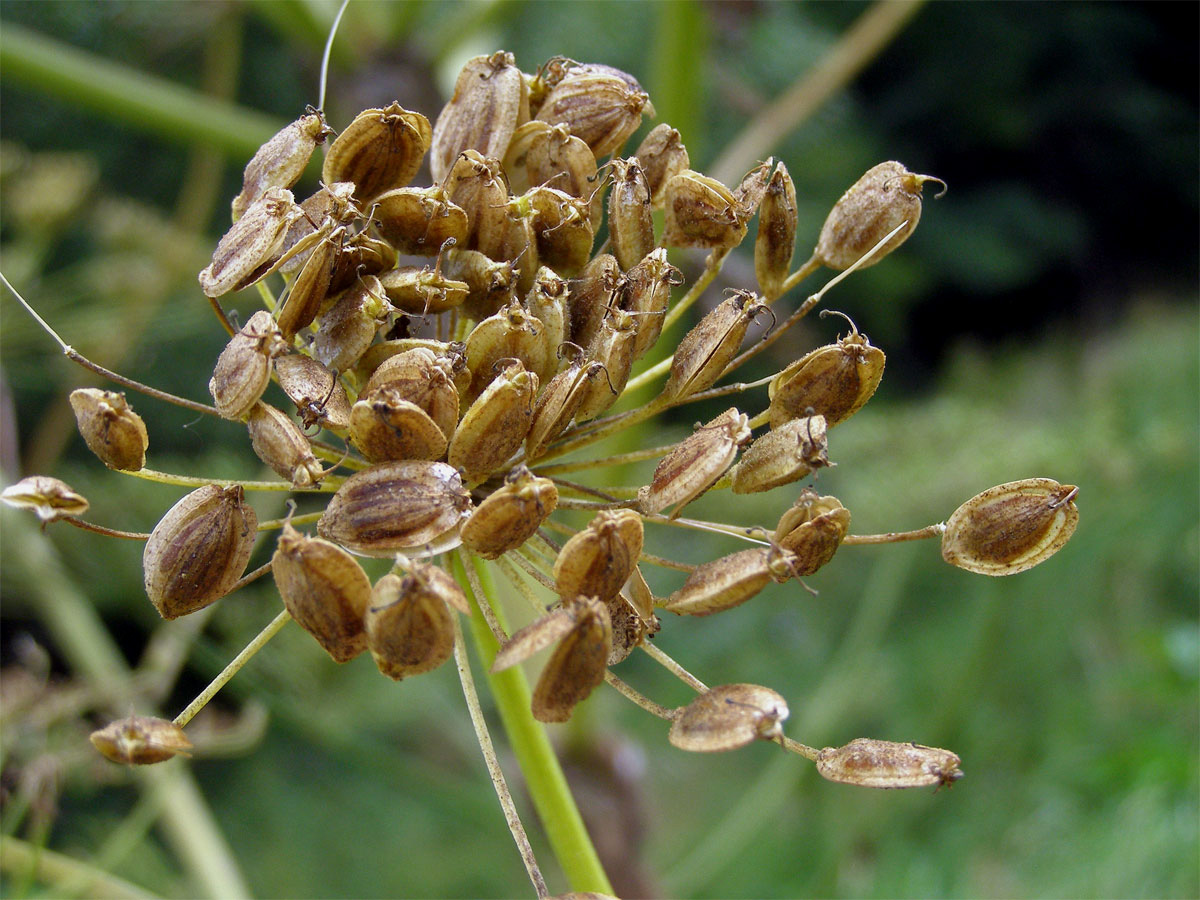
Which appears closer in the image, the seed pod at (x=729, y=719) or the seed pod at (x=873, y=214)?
the seed pod at (x=729, y=719)

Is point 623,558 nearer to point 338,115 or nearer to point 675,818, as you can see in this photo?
point 338,115

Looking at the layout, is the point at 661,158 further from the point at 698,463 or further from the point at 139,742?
the point at 139,742

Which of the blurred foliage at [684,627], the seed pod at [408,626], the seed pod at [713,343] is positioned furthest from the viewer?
the blurred foliage at [684,627]

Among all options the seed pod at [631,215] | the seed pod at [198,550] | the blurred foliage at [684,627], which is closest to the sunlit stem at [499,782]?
the seed pod at [198,550]

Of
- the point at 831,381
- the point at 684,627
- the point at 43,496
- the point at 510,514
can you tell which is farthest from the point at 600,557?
the point at 684,627

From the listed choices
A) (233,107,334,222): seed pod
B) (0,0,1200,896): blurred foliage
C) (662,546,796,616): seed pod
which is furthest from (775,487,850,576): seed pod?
(0,0,1200,896): blurred foliage

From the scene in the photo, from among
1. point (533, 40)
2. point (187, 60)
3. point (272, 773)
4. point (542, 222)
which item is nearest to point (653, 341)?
point (542, 222)

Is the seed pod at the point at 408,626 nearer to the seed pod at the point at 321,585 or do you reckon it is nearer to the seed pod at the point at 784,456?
the seed pod at the point at 321,585
